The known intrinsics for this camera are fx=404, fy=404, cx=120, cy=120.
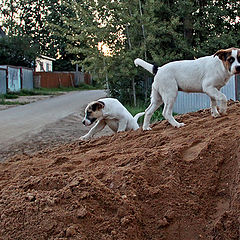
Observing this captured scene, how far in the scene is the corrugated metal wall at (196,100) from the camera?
13.7 metres

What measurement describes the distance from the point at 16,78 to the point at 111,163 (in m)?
32.0

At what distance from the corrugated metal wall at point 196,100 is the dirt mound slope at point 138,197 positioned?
31.2ft

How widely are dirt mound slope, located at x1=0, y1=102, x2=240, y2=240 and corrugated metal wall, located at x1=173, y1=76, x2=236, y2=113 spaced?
9.50 m

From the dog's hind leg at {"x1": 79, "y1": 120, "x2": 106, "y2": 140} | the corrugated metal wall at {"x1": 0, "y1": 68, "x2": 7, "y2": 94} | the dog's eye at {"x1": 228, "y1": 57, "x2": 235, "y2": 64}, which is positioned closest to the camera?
the dog's eye at {"x1": 228, "y1": 57, "x2": 235, "y2": 64}

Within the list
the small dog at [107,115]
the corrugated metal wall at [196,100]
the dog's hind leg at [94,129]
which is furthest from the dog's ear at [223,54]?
the corrugated metal wall at [196,100]

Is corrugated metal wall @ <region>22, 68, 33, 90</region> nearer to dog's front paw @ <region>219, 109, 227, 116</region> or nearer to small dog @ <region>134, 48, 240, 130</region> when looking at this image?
small dog @ <region>134, 48, 240, 130</region>

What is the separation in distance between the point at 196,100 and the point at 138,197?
12.0m

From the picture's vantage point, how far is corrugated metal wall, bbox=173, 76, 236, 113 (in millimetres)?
13680

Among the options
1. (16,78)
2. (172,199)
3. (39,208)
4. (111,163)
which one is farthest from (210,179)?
(16,78)

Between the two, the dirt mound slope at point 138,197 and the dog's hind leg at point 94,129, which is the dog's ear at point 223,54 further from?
the dog's hind leg at point 94,129

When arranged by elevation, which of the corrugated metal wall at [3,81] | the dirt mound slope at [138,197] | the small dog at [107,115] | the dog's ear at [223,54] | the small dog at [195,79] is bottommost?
the dirt mound slope at [138,197]

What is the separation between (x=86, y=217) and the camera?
127 inches

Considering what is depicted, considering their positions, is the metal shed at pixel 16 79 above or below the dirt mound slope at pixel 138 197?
above

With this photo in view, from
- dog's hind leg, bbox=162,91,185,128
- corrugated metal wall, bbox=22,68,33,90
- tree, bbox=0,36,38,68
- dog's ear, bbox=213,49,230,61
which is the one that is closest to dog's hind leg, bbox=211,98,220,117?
dog's hind leg, bbox=162,91,185,128
